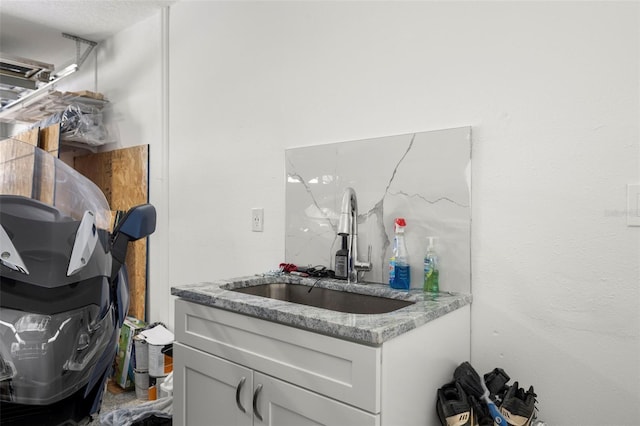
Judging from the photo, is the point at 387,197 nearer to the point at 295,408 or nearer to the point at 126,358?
the point at 295,408

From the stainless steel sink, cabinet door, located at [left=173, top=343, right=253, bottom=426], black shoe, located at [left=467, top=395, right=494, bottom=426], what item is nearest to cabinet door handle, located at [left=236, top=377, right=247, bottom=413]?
cabinet door, located at [left=173, top=343, right=253, bottom=426]

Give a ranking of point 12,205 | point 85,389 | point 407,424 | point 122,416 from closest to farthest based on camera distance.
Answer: point 12,205, point 85,389, point 407,424, point 122,416

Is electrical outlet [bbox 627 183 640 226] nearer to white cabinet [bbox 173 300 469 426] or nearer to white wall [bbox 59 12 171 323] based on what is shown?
white cabinet [bbox 173 300 469 426]

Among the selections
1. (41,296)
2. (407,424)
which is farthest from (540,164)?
(41,296)

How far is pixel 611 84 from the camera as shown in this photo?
4.56 feet

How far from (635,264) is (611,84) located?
588 mm

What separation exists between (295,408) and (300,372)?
4.6 inches

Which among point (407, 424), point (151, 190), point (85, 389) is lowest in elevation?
point (407, 424)

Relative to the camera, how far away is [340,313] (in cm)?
135

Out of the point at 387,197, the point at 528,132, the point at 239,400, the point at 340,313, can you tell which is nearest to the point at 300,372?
the point at 340,313

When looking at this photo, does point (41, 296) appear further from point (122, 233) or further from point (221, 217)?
point (221, 217)

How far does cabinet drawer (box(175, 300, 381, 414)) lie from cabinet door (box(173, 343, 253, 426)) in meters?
0.04

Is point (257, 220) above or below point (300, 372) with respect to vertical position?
above

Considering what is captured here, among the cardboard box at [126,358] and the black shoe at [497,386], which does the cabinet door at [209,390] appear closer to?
the black shoe at [497,386]
